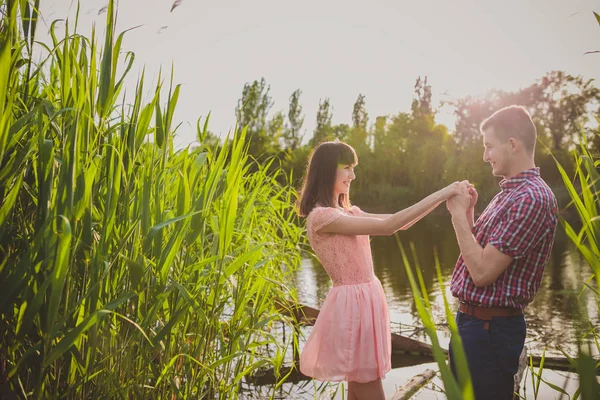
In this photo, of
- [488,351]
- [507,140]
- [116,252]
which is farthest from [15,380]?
[507,140]

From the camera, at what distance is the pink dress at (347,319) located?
Answer: 7.48 feet

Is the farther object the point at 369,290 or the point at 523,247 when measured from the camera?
the point at 369,290

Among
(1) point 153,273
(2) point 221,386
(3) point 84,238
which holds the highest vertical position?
(3) point 84,238

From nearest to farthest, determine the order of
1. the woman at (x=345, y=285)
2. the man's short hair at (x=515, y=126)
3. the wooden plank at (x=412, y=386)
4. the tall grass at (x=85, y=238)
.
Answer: the tall grass at (x=85, y=238) < the man's short hair at (x=515, y=126) < the woman at (x=345, y=285) < the wooden plank at (x=412, y=386)

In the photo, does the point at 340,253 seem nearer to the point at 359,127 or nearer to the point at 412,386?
the point at 412,386

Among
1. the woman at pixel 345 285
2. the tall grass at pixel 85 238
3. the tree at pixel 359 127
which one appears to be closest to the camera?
the tall grass at pixel 85 238

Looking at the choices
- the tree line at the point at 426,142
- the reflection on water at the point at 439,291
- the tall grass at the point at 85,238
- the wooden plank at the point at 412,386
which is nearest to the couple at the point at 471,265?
the tall grass at the point at 85,238

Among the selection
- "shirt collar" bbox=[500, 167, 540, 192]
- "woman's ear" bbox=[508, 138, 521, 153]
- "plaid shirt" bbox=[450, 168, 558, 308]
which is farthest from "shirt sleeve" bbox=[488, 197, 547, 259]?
"woman's ear" bbox=[508, 138, 521, 153]

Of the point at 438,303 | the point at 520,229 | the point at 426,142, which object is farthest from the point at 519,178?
the point at 426,142

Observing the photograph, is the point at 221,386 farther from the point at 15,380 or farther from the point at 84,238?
the point at 84,238

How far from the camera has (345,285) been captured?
240cm

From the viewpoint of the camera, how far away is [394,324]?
20.7ft

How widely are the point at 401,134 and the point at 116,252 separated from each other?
37295 mm

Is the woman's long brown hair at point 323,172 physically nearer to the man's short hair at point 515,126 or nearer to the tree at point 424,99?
the man's short hair at point 515,126
